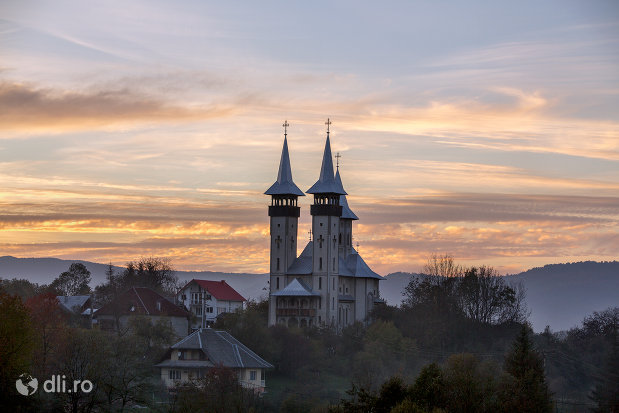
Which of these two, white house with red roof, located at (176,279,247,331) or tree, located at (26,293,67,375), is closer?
tree, located at (26,293,67,375)

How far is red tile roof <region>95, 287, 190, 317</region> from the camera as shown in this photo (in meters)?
122

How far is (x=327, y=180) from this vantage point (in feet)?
431

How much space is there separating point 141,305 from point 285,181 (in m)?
23.7

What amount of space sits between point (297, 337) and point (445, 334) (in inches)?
702

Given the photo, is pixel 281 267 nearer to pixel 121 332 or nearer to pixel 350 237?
pixel 350 237

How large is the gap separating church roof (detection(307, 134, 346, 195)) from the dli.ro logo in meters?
59.7

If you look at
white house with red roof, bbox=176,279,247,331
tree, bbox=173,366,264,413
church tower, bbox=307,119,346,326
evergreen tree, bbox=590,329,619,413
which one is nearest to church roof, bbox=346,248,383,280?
church tower, bbox=307,119,346,326

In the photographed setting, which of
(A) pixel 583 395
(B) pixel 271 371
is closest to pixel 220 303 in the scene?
(B) pixel 271 371

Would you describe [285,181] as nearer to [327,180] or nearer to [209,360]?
[327,180]

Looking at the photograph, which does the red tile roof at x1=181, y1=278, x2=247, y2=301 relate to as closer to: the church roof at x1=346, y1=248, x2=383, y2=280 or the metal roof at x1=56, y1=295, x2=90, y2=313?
A: the metal roof at x1=56, y1=295, x2=90, y2=313

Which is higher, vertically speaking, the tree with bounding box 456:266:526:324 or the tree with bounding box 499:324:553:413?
the tree with bounding box 456:266:526:324

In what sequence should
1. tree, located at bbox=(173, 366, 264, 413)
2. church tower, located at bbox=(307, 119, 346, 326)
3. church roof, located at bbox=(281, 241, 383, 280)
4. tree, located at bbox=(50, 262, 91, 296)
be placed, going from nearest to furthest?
1. tree, located at bbox=(173, 366, 264, 413)
2. church tower, located at bbox=(307, 119, 346, 326)
3. church roof, located at bbox=(281, 241, 383, 280)
4. tree, located at bbox=(50, 262, 91, 296)

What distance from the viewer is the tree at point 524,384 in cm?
6956

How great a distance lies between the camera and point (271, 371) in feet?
352
